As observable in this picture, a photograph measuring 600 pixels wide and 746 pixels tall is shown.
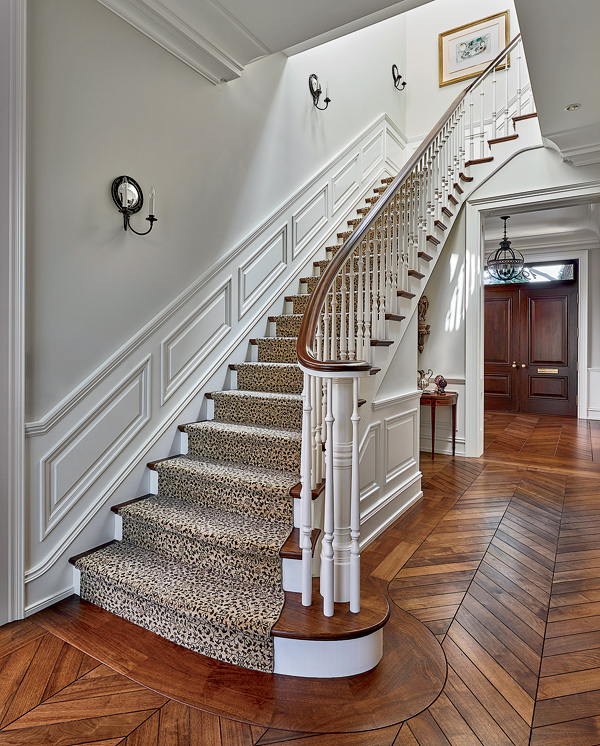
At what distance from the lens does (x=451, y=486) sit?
391 centimetres

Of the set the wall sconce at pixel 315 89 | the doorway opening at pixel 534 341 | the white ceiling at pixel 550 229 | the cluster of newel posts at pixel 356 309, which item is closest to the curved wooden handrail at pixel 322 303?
the cluster of newel posts at pixel 356 309

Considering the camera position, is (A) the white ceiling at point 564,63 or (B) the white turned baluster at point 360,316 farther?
(B) the white turned baluster at point 360,316

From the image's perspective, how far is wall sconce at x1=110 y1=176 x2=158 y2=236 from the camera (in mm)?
2496

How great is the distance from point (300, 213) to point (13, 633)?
12.1ft

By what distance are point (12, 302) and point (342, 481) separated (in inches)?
64.2

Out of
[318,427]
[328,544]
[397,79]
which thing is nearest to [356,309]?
[318,427]

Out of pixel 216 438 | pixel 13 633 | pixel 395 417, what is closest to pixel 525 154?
pixel 395 417

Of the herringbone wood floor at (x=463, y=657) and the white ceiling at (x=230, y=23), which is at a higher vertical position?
the white ceiling at (x=230, y=23)

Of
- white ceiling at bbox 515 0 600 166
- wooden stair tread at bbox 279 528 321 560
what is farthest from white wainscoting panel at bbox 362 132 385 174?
wooden stair tread at bbox 279 528 321 560

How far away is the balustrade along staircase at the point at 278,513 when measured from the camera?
1735 millimetres

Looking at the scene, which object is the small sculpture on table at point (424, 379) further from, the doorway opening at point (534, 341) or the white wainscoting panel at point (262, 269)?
the doorway opening at point (534, 341)

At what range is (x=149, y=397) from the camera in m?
2.74

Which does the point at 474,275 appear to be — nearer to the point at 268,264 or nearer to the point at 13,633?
the point at 268,264

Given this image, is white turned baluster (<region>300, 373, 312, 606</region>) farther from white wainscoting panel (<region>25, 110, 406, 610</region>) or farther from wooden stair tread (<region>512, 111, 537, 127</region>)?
wooden stair tread (<region>512, 111, 537, 127</region>)
